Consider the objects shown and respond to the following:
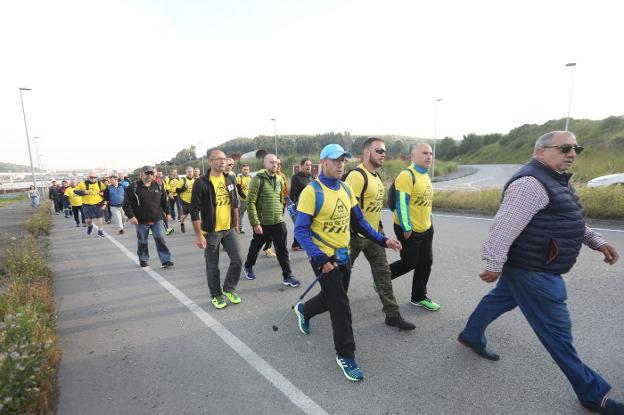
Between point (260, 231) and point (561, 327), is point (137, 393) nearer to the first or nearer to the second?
point (260, 231)

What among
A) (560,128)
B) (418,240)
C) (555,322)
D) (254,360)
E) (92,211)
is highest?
(560,128)

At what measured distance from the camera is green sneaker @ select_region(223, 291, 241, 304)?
4.46 metres

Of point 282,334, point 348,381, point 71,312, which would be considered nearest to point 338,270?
point 348,381

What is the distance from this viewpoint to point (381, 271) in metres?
3.62

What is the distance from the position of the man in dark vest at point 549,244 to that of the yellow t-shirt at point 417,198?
1.32 metres

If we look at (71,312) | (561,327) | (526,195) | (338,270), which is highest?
(526,195)

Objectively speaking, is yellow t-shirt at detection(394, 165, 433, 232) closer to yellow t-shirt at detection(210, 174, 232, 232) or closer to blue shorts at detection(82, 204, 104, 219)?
yellow t-shirt at detection(210, 174, 232, 232)

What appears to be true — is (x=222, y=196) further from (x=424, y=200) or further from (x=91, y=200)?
(x=91, y=200)

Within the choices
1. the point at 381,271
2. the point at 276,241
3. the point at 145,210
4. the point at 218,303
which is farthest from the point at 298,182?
the point at 381,271

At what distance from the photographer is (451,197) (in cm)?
1280

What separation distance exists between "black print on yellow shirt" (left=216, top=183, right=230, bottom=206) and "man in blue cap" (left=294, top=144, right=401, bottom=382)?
1.77 metres

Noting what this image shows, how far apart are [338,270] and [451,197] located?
441 inches

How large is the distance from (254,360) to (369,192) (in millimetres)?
2048

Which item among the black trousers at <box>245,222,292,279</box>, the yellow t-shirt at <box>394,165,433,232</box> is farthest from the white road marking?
the yellow t-shirt at <box>394,165,433,232</box>
